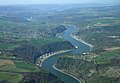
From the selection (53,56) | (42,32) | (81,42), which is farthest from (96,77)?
(42,32)

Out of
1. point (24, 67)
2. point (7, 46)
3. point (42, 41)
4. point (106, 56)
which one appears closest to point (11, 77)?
point (24, 67)

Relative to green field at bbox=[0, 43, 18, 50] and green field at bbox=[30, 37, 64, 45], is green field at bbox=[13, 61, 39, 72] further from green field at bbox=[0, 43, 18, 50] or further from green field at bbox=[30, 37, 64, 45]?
green field at bbox=[30, 37, 64, 45]

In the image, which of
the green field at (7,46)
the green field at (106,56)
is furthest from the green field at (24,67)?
the green field at (7,46)

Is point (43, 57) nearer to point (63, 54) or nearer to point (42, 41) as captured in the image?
point (63, 54)

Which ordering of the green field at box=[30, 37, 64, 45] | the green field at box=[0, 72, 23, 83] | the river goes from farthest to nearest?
the green field at box=[30, 37, 64, 45], the river, the green field at box=[0, 72, 23, 83]

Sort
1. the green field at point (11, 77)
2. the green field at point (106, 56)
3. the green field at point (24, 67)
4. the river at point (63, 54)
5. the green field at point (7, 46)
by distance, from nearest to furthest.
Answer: the green field at point (11, 77) → the green field at point (24, 67) → the river at point (63, 54) → the green field at point (106, 56) → the green field at point (7, 46)

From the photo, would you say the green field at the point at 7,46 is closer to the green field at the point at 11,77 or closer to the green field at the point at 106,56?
the green field at the point at 106,56

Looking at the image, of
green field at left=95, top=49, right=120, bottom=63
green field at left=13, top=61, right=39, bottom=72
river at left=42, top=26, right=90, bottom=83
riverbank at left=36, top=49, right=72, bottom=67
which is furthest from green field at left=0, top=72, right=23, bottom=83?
green field at left=95, top=49, right=120, bottom=63

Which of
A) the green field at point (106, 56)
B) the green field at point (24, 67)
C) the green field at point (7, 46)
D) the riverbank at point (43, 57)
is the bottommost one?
the riverbank at point (43, 57)

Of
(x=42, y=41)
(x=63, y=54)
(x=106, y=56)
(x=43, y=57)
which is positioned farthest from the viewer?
(x=42, y=41)

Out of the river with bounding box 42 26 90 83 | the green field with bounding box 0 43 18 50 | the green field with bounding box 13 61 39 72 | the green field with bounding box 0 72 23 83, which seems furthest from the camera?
the green field with bounding box 0 43 18 50

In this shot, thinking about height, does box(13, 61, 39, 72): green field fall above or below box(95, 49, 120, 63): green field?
below
